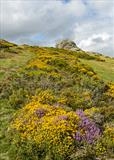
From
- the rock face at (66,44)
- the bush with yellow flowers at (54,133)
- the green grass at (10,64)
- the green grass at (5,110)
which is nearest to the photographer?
the bush with yellow flowers at (54,133)

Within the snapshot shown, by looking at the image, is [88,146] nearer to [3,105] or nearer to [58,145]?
[58,145]

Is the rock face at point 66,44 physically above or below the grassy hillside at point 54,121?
above

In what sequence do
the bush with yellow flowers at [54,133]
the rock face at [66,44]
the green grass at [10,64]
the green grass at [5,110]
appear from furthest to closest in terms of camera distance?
the rock face at [66,44], the green grass at [10,64], the green grass at [5,110], the bush with yellow flowers at [54,133]

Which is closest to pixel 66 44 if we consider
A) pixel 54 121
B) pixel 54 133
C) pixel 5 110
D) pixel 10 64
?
pixel 10 64

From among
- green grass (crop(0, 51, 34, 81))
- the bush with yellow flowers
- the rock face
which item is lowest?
the bush with yellow flowers

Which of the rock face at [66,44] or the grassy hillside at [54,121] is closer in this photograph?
the grassy hillside at [54,121]

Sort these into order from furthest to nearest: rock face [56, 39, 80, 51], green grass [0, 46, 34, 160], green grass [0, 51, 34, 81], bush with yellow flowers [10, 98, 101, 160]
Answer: rock face [56, 39, 80, 51]
green grass [0, 51, 34, 81]
green grass [0, 46, 34, 160]
bush with yellow flowers [10, 98, 101, 160]

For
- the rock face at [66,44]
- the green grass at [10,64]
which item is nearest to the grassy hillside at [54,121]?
the green grass at [10,64]

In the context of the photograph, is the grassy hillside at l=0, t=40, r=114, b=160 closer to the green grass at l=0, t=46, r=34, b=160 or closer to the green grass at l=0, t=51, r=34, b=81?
the green grass at l=0, t=46, r=34, b=160

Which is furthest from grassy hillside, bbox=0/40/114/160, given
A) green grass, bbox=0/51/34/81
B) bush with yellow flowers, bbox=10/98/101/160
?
green grass, bbox=0/51/34/81

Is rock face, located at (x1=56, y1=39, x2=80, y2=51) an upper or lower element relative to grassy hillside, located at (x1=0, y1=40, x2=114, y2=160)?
upper

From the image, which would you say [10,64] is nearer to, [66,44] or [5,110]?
[5,110]

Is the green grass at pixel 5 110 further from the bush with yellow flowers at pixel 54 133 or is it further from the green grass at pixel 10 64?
the bush with yellow flowers at pixel 54 133

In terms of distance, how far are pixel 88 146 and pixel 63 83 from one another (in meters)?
15.8
